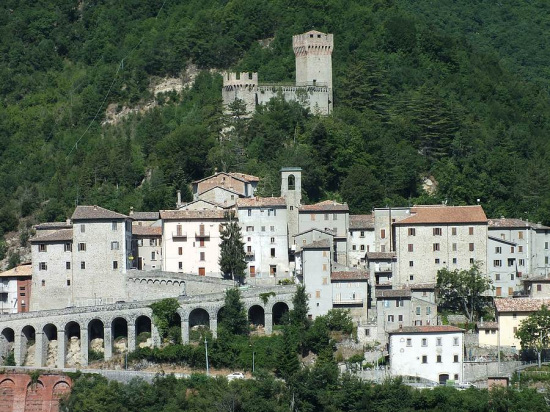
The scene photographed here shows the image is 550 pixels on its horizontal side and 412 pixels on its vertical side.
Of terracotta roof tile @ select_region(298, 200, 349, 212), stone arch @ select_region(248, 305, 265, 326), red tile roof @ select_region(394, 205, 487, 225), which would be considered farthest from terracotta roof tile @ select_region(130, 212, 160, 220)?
red tile roof @ select_region(394, 205, 487, 225)

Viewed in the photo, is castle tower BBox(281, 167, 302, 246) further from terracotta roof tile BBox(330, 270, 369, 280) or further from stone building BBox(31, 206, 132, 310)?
stone building BBox(31, 206, 132, 310)

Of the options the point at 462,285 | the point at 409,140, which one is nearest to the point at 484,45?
the point at 409,140

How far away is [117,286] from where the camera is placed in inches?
3991

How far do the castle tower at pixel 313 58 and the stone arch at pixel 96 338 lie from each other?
33528mm

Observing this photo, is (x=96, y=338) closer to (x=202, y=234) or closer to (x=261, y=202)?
(x=202, y=234)

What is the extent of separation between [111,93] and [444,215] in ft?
154

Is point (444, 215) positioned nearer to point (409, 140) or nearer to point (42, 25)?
point (409, 140)

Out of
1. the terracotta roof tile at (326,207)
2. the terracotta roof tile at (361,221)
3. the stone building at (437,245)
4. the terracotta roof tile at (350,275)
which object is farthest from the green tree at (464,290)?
the terracotta roof tile at (326,207)

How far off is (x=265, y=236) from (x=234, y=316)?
9.28 metres

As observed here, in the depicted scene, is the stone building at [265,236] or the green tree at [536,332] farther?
the stone building at [265,236]

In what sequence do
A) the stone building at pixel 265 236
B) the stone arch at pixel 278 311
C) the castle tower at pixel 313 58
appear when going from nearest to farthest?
the stone arch at pixel 278 311 → the stone building at pixel 265 236 → the castle tower at pixel 313 58

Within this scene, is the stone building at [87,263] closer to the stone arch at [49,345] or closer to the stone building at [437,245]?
the stone arch at [49,345]

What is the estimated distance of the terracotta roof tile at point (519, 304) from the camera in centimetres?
9475

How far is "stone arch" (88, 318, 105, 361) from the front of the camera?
324 ft
